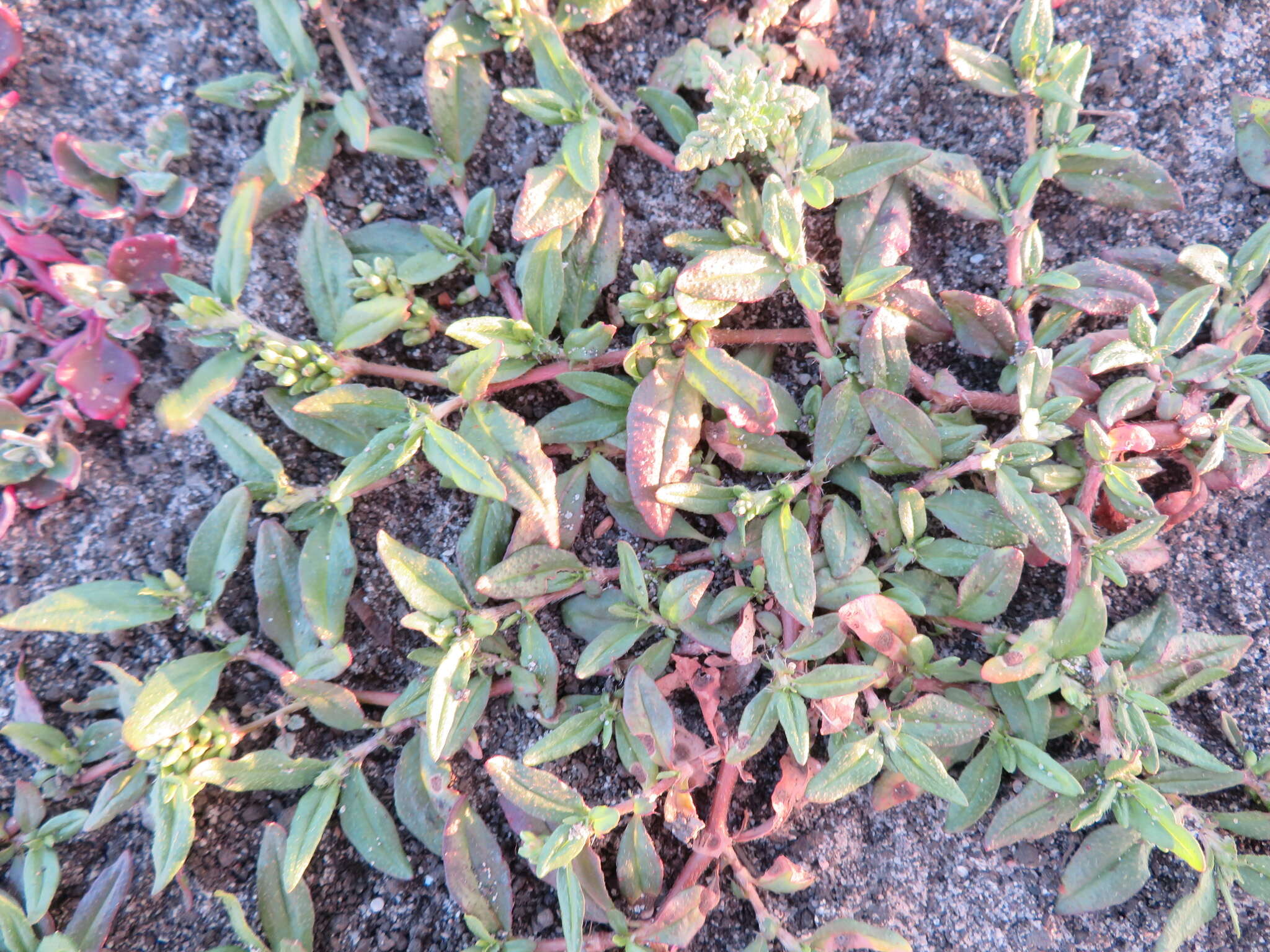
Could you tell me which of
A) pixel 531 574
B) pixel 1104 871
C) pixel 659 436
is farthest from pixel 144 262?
pixel 1104 871

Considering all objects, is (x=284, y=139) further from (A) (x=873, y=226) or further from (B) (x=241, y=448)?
(A) (x=873, y=226)

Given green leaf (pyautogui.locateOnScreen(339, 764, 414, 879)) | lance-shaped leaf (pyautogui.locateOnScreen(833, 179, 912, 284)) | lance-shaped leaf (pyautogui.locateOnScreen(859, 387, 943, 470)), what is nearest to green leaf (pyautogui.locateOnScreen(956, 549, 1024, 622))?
lance-shaped leaf (pyautogui.locateOnScreen(859, 387, 943, 470))

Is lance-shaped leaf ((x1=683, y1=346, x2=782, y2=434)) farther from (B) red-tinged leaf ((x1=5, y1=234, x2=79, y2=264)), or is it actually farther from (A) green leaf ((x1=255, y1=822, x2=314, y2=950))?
(B) red-tinged leaf ((x1=5, y1=234, x2=79, y2=264))

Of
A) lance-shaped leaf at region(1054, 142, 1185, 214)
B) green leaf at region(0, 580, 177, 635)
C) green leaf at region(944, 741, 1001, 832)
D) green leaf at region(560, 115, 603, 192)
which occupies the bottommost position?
green leaf at region(944, 741, 1001, 832)

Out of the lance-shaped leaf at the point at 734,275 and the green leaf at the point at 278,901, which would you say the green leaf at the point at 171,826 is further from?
the lance-shaped leaf at the point at 734,275

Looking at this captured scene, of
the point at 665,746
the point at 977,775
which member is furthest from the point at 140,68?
the point at 977,775

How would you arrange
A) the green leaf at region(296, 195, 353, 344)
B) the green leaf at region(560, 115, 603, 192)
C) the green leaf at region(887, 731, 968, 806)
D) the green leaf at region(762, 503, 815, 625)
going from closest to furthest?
1. the green leaf at region(887, 731, 968, 806)
2. the green leaf at region(762, 503, 815, 625)
3. the green leaf at region(560, 115, 603, 192)
4. the green leaf at region(296, 195, 353, 344)
